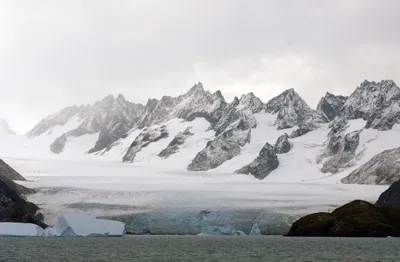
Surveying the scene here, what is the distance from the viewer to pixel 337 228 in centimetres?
19288

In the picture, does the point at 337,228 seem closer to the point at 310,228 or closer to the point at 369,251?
the point at 310,228

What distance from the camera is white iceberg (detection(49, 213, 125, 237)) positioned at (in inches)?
6905

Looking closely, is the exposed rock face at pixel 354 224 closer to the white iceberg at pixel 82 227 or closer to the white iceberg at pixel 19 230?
the white iceberg at pixel 82 227

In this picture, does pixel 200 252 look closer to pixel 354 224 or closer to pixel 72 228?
pixel 72 228

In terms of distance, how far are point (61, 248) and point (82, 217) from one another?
3986 centimetres

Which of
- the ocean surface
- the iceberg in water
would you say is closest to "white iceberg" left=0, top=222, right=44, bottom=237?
the iceberg in water

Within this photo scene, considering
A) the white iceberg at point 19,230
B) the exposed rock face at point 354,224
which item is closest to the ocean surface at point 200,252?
the white iceberg at point 19,230

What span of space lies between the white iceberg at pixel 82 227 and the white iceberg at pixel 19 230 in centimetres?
482

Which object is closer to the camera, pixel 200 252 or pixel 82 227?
pixel 200 252

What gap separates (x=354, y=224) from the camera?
629ft

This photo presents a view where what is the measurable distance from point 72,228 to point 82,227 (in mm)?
2552

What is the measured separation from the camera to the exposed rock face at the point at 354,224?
189375mm

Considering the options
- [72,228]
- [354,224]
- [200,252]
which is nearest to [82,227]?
[72,228]

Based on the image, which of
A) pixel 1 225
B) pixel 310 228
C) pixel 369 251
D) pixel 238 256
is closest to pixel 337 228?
pixel 310 228
